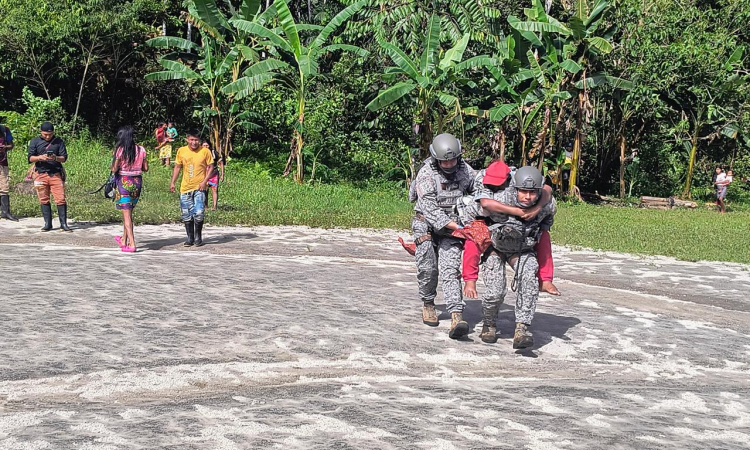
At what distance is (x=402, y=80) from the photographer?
23.4 m

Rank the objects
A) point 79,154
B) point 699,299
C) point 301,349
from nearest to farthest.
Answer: point 301,349 → point 699,299 → point 79,154

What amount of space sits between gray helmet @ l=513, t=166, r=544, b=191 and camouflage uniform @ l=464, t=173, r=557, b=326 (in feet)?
0.72

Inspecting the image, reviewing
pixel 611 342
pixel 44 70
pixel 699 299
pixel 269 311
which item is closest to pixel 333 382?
pixel 269 311

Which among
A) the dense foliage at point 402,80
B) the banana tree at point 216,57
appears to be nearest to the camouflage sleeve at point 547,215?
the dense foliage at point 402,80

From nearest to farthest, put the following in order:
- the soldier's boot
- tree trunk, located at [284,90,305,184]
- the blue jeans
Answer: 1. the soldier's boot
2. the blue jeans
3. tree trunk, located at [284,90,305,184]

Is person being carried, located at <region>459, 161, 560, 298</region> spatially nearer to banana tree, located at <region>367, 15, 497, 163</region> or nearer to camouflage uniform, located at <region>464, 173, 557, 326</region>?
camouflage uniform, located at <region>464, 173, 557, 326</region>

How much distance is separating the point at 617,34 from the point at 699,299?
18.8m

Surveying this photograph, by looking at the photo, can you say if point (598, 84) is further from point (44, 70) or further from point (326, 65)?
point (44, 70)

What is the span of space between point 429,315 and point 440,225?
100cm

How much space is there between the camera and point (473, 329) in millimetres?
7711

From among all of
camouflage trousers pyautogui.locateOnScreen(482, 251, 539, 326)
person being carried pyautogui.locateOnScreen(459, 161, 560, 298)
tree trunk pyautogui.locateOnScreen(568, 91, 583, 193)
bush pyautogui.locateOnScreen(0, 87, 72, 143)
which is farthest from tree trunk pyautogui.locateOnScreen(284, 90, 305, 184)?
camouflage trousers pyautogui.locateOnScreen(482, 251, 539, 326)

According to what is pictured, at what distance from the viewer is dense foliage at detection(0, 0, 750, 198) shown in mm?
21625

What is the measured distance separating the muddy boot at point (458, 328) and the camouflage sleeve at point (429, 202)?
2.53 feet

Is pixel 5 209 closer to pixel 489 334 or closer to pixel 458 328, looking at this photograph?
pixel 458 328
